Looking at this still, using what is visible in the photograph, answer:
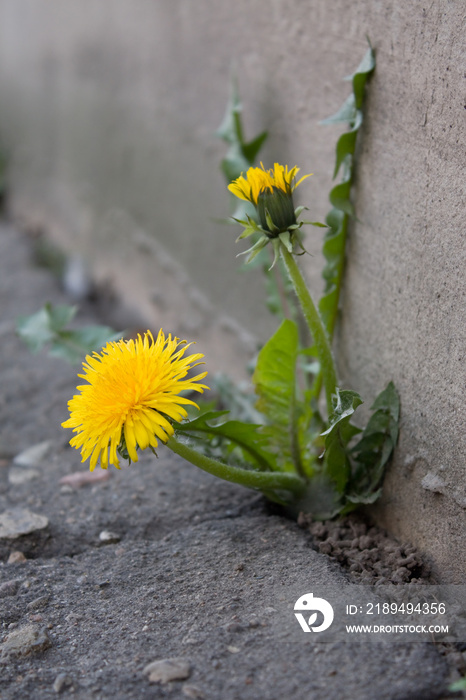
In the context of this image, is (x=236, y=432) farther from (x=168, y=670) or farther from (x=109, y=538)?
(x=168, y=670)

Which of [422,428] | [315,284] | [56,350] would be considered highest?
[56,350]

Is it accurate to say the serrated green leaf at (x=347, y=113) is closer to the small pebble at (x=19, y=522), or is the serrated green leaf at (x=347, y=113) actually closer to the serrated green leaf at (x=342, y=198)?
the serrated green leaf at (x=342, y=198)

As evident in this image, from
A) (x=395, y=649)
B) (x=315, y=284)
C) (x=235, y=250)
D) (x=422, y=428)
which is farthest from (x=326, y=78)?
(x=395, y=649)

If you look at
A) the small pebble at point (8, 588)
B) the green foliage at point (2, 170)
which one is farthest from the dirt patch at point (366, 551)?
the green foliage at point (2, 170)

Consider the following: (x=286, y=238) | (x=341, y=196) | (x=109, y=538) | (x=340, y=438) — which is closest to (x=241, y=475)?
(x=340, y=438)

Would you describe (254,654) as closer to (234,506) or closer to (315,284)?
(234,506)

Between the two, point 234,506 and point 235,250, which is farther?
point 235,250
